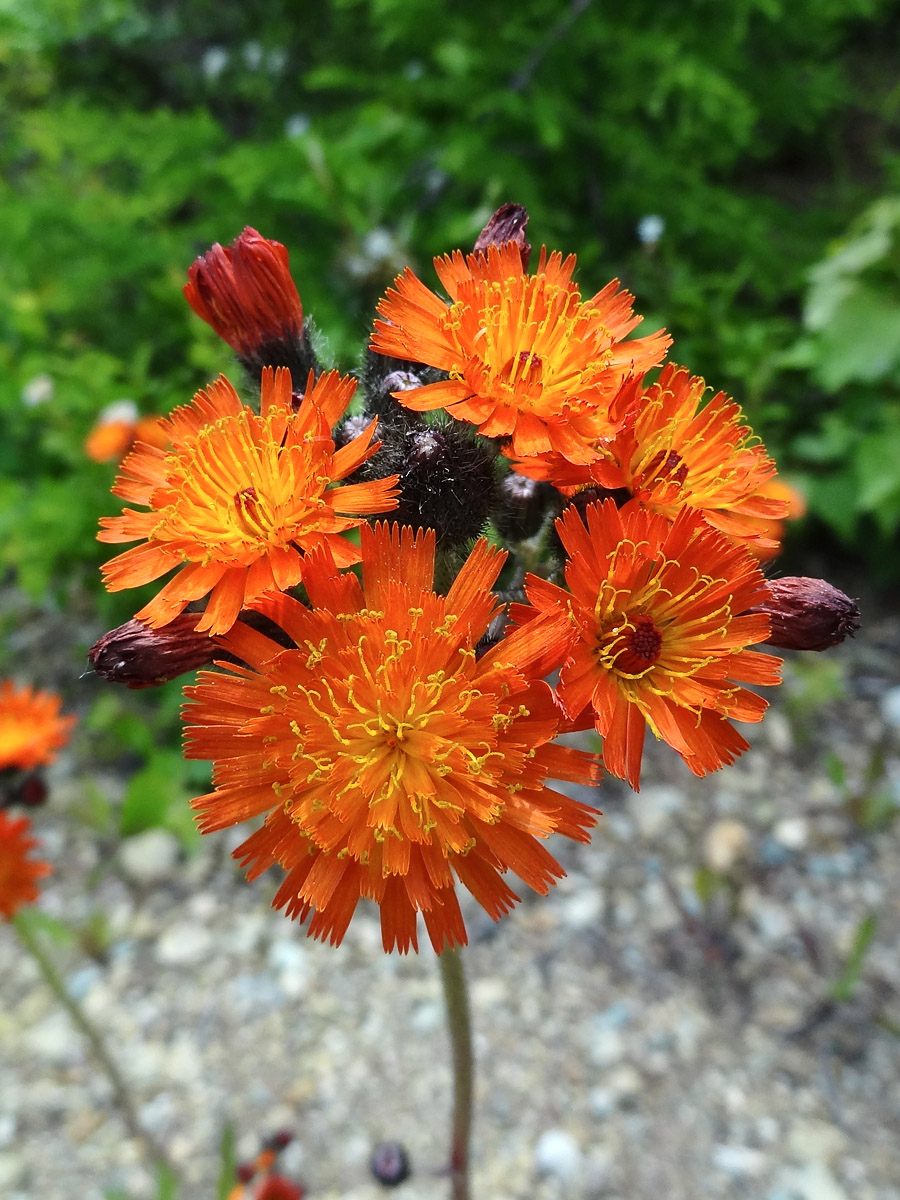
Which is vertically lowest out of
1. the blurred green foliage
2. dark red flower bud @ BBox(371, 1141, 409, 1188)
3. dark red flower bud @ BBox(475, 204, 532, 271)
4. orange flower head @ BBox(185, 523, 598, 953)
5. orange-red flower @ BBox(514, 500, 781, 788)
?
dark red flower bud @ BBox(371, 1141, 409, 1188)

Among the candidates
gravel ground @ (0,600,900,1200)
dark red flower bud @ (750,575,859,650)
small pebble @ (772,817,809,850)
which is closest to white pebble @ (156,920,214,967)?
gravel ground @ (0,600,900,1200)

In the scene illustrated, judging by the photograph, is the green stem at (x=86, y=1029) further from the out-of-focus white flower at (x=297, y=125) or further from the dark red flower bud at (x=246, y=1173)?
the out-of-focus white flower at (x=297, y=125)

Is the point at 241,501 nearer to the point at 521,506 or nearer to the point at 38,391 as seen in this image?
the point at 521,506

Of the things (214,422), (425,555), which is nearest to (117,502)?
(214,422)

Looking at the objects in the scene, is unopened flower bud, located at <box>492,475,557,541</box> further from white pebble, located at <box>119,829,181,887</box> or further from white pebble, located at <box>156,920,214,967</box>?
white pebble, located at <box>119,829,181,887</box>

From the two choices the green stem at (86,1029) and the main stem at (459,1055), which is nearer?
the main stem at (459,1055)

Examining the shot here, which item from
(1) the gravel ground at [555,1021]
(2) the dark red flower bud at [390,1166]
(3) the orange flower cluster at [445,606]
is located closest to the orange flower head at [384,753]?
(3) the orange flower cluster at [445,606]

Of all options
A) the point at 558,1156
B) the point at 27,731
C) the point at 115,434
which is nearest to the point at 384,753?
the point at 27,731
